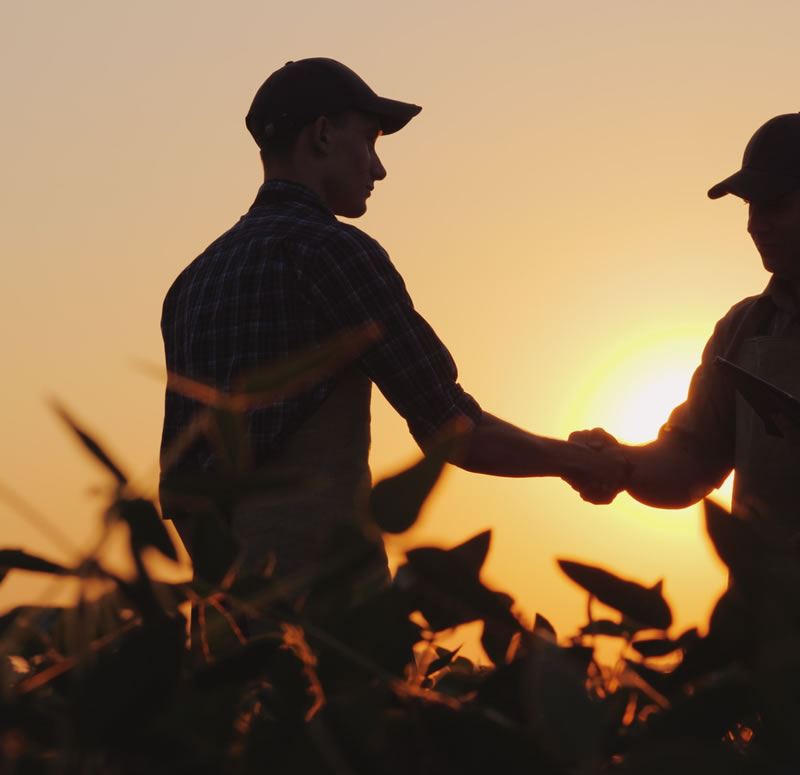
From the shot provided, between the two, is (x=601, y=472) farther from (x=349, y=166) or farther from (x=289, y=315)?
(x=289, y=315)

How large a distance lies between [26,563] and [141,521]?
0.31ft

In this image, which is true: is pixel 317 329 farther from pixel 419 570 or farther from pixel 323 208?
pixel 419 570

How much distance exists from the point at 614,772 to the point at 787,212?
3.84 metres

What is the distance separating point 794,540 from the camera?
43 cm

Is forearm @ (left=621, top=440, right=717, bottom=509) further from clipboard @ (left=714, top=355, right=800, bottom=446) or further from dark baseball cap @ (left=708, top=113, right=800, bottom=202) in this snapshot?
clipboard @ (left=714, top=355, right=800, bottom=446)

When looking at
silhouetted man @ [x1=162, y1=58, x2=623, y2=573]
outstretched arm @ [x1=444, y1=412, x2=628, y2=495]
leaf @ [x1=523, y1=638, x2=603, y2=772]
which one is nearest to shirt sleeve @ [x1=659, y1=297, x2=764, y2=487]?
outstretched arm @ [x1=444, y1=412, x2=628, y2=495]

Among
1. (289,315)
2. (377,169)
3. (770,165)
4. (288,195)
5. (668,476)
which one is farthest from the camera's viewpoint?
(668,476)

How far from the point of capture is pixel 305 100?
3.46m

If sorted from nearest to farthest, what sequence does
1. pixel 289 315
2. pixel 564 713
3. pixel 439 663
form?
pixel 564 713 → pixel 439 663 → pixel 289 315

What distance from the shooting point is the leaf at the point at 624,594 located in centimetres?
47

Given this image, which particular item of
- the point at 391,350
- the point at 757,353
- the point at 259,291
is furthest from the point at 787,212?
the point at 259,291

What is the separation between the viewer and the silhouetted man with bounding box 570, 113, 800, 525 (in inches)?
143

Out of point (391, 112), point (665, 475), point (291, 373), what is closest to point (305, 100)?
point (391, 112)

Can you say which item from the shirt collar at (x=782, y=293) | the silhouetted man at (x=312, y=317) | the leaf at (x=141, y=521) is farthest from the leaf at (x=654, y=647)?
the shirt collar at (x=782, y=293)
